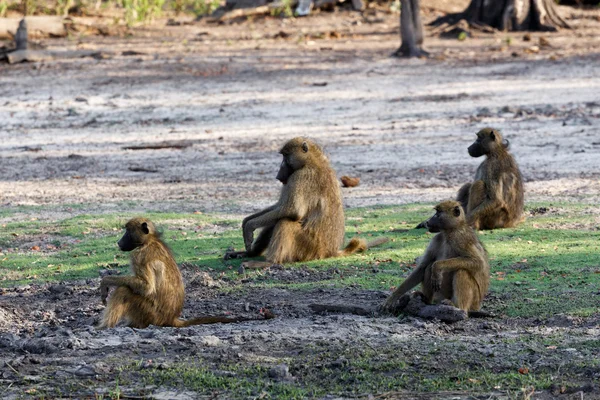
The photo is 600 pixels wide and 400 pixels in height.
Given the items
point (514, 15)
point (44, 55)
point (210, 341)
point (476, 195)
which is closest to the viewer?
point (210, 341)

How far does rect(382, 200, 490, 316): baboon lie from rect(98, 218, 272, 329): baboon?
1.39 meters

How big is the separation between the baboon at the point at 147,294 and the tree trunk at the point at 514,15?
23.5m

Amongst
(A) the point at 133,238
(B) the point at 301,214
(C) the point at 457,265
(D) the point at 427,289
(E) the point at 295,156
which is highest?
(E) the point at 295,156

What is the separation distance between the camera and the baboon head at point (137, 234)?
7.95 m

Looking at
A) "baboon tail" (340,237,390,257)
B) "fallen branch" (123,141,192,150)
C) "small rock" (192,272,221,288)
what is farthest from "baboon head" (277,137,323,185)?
"fallen branch" (123,141,192,150)

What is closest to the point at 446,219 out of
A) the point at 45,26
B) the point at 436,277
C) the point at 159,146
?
the point at 436,277

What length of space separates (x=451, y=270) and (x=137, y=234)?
234cm

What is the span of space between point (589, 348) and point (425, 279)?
64.0 inches

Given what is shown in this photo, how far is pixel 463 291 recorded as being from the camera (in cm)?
795

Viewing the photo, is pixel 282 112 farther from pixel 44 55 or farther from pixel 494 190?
pixel 494 190

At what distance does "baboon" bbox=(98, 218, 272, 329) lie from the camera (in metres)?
7.73

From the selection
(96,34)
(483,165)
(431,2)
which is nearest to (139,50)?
(96,34)

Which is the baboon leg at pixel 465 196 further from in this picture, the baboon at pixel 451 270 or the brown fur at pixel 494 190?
the baboon at pixel 451 270

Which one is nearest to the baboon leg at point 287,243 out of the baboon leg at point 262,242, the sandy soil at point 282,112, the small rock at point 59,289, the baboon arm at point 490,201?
the baboon leg at point 262,242
